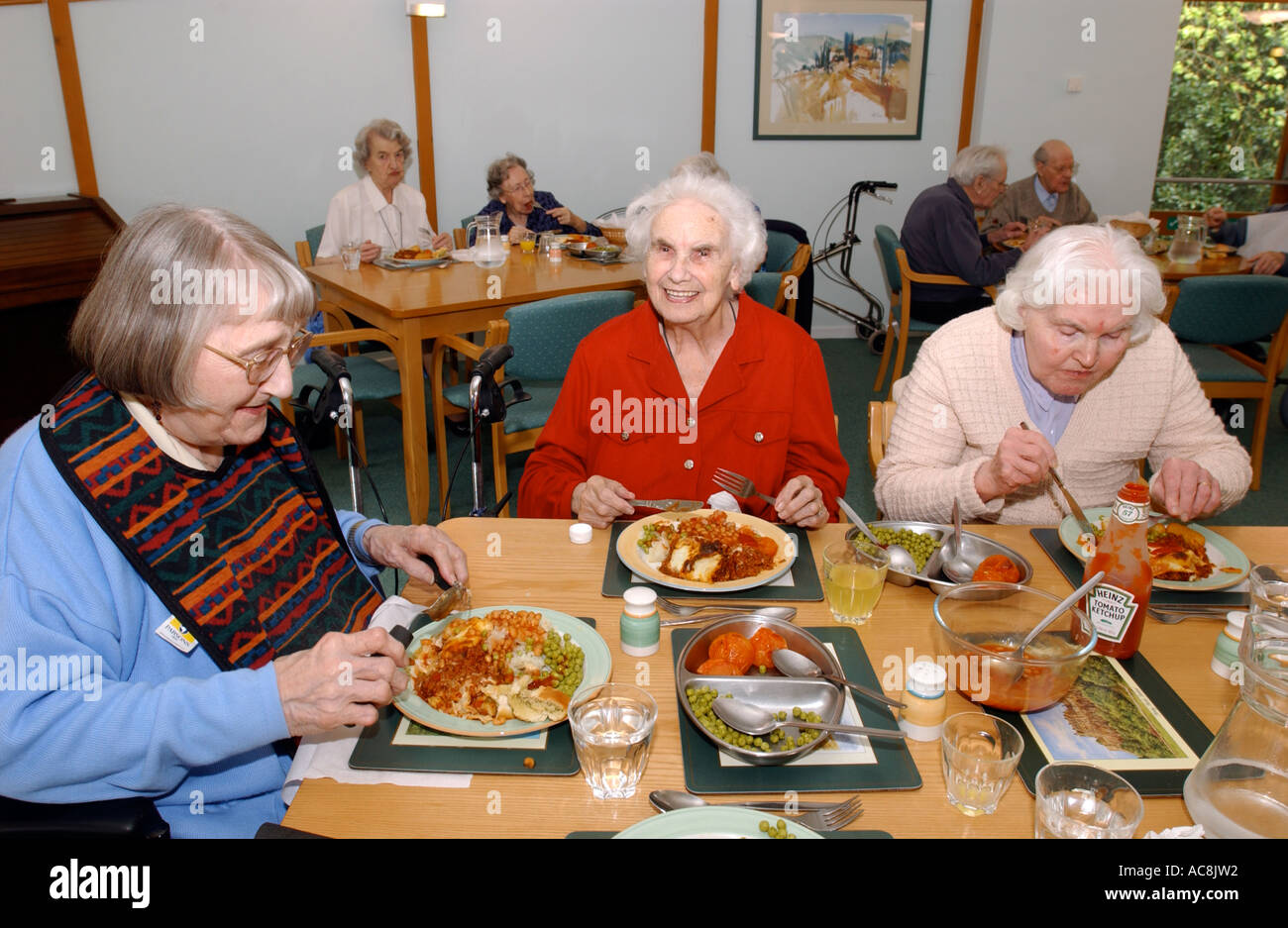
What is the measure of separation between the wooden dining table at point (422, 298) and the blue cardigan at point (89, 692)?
97.1 inches

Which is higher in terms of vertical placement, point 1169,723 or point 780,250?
point 780,250

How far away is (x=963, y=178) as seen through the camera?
5.50 metres

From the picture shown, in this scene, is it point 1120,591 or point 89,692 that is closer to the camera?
point 89,692

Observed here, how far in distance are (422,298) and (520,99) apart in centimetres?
317

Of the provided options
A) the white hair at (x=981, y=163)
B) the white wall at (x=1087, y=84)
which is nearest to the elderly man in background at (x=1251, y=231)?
the white wall at (x=1087, y=84)

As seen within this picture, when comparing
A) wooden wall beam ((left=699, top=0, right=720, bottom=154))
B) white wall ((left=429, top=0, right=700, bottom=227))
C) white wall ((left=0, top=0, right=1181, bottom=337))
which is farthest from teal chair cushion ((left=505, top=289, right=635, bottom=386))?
wooden wall beam ((left=699, top=0, right=720, bottom=154))

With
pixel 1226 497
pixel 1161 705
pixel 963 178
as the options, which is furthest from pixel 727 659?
pixel 963 178

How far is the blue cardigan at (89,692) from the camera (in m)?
1.13

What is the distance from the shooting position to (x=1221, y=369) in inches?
164

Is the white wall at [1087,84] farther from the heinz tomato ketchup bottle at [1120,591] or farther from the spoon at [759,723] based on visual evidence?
the spoon at [759,723]

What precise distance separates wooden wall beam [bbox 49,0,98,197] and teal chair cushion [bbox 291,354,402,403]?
2949mm

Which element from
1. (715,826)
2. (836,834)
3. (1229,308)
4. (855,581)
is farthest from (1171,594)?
(1229,308)

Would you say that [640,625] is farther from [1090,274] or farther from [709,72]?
[709,72]

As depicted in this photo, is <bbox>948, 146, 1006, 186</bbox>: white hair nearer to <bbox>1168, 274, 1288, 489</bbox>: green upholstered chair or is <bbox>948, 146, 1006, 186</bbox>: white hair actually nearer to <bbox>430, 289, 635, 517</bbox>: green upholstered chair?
<bbox>1168, 274, 1288, 489</bbox>: green upholstered chair
